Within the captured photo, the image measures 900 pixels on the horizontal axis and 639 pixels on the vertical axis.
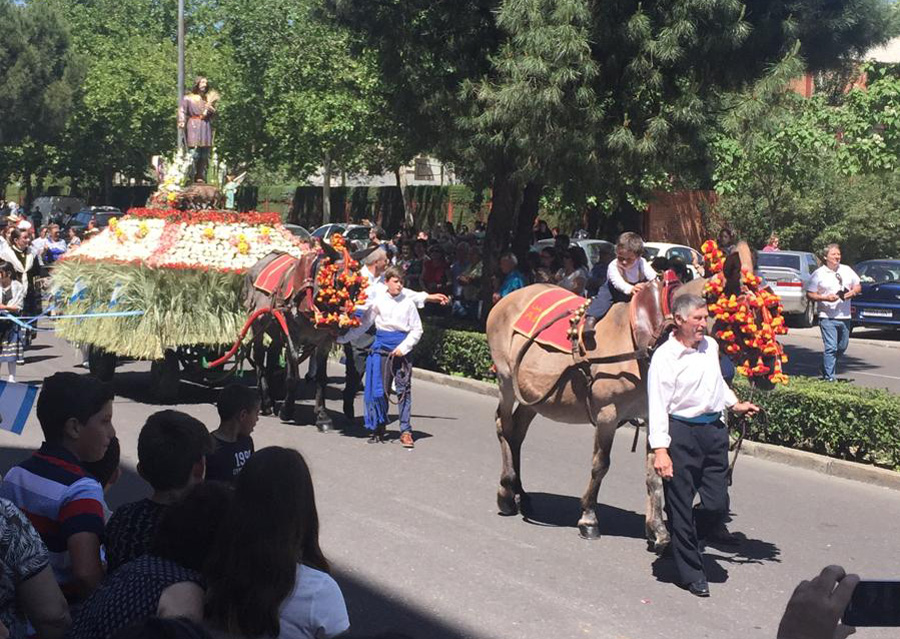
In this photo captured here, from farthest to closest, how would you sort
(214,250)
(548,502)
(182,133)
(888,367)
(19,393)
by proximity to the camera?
(888,367) < (182,133) < (214,250) < (548,502) < (19,393)

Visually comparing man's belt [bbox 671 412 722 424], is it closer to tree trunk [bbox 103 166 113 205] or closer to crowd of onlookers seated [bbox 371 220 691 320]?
crowd of onlookers seated [bbox 371 220 691 320]

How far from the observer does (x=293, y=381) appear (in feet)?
43.0

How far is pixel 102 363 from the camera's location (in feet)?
48.2

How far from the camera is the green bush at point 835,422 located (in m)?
11.6

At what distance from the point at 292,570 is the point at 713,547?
230 inches

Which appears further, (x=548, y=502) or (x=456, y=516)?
(x=548, y=502)

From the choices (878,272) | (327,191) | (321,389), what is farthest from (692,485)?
(327,191)

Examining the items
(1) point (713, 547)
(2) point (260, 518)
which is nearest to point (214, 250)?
(1) point (713, 547)

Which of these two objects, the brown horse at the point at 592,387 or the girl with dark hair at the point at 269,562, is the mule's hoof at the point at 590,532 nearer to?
the brown horse at the point at 592,387

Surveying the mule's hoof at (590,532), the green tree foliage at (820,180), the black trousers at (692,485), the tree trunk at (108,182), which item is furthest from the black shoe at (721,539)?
the tree trunk at (108,182)

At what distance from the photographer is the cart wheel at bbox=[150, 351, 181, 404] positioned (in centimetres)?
1420

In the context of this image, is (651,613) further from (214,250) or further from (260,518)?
(214,250)

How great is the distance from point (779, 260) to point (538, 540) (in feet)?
66.9

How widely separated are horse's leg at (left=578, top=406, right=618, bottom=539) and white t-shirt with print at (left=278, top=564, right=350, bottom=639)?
519 centimetres
